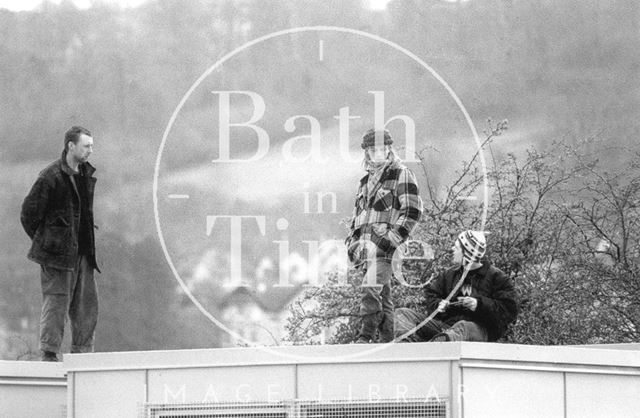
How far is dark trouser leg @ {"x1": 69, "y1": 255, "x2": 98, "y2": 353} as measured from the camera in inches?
534

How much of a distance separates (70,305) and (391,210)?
3.00m

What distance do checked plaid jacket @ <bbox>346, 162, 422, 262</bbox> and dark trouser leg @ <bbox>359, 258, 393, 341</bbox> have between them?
15cm

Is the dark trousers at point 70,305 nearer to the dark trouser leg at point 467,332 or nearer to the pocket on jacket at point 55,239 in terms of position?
the pocket on jacket at point 55,239

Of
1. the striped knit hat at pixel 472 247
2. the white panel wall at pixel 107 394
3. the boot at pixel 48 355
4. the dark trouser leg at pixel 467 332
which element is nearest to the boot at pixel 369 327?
the dark trouser leg at pixel 467 332

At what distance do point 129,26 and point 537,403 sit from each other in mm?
13765

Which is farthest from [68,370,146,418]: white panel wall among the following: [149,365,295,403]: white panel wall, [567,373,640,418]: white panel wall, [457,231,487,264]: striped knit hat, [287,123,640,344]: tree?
[287,123,640,344]: tree

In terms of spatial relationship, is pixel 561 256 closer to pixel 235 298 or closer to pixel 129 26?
pixel 235 298

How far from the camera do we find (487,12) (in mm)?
23516

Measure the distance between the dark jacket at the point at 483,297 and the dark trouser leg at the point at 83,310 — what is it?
303 cm

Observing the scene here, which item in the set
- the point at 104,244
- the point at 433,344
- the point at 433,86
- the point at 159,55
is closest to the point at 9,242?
the point at 104,244

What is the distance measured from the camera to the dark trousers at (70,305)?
1335cm

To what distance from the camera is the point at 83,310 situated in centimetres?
1358

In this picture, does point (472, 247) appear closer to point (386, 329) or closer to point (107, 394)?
point (386, 329)

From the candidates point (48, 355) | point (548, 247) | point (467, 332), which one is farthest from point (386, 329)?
point (548, 247)
